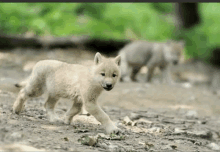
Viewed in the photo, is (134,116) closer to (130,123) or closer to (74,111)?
(130,123)

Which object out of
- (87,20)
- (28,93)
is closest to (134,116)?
(28,93)

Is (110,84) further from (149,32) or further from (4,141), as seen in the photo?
(149,32)

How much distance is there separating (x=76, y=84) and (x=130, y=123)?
121 cm

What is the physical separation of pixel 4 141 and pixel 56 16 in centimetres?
1019

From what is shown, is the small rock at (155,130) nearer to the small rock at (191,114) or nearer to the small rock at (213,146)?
the small rock at (213,146)

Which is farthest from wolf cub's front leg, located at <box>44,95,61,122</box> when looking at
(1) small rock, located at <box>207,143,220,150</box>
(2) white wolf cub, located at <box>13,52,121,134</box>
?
(1) small rock, located at <box>207,143,220,150</box>

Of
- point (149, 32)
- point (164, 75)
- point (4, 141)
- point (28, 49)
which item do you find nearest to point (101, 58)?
point (4, 141)

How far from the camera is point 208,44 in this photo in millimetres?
14602

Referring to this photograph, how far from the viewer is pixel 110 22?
47.6 feet

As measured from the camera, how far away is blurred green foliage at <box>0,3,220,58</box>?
12.6 m

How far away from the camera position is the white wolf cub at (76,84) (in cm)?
423

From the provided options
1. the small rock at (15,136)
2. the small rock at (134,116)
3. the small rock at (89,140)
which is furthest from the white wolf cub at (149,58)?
the small rock at (15,136)

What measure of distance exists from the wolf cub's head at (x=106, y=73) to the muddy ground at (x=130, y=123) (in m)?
0.64

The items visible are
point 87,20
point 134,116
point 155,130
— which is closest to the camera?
point 155,130
